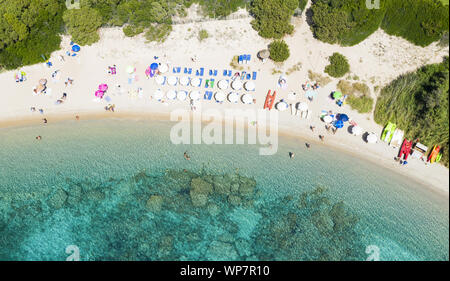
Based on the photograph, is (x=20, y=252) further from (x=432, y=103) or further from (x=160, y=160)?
(x=432, y=103)

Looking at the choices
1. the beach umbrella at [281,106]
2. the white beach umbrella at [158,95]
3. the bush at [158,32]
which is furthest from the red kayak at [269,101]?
the bush at [158,32]

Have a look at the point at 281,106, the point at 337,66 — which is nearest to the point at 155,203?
the point at 281,106

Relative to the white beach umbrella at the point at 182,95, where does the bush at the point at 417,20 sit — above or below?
above

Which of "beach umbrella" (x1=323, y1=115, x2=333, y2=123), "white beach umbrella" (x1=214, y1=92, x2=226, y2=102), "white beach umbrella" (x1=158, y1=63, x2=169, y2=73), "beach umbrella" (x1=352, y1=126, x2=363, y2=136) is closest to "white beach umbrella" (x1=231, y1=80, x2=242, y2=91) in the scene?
"white beach umbrella" (x1=214, y1=92, x2=226, y2=102)

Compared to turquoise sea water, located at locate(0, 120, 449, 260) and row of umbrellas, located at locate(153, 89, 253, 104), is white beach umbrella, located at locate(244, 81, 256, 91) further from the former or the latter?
turquoise sea water, located at locate(0, 120, 449, 260)

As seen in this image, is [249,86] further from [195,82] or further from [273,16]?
[273,16]

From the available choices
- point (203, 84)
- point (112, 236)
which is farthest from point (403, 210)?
point (112, 236)

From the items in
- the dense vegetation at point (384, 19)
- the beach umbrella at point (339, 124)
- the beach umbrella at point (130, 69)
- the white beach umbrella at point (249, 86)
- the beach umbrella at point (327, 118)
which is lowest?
the beach umbrella at point (339, 124)

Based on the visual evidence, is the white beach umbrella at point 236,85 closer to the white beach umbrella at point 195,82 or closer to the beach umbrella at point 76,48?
the white beach umbrella at point 195,82
